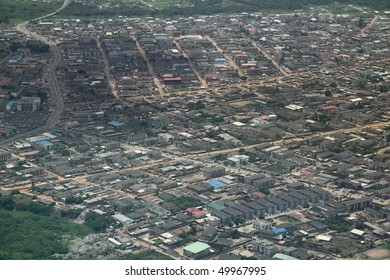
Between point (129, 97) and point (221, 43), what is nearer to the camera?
point (129, 97)

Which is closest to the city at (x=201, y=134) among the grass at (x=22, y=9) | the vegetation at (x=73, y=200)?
the vegetation at (x=73, y=200)

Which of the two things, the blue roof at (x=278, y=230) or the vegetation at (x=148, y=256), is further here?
the blue roof at (x=278, y=230)

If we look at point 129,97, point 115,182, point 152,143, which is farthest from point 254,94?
point 115,182

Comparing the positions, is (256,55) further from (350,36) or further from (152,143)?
(152,143)

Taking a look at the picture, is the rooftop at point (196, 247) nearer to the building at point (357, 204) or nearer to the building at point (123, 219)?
the building at point (123, 219)

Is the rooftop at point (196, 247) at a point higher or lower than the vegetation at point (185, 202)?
higher

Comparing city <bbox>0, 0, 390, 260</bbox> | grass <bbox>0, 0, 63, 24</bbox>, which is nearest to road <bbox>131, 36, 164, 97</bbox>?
city <bbox>0, 0, 390, 260</bbox>

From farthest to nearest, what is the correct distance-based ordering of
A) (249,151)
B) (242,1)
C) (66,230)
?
(242,1)
(249,151)
(66,230)
